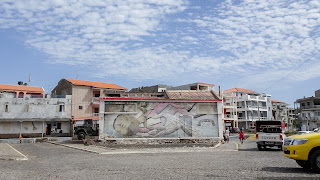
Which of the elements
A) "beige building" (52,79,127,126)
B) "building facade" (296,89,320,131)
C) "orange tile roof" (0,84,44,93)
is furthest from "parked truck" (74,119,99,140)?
"building facade" (296,89,320,131)

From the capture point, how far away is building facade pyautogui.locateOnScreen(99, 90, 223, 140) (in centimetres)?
2512

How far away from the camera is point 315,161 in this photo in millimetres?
9266

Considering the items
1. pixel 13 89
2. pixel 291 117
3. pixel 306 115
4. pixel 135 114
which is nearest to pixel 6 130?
pixel 13 89

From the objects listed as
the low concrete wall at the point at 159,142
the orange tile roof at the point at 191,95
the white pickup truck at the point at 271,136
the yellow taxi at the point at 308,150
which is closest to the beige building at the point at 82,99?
the orange tile roof at the point at 191,95

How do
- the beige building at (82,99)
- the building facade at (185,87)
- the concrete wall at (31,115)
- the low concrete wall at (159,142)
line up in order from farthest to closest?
1. the building facade at (185,87)
2. the beige building at (82,99)
3. the concrete wall at (31,115)
4. the low concrete wall at (159,142)

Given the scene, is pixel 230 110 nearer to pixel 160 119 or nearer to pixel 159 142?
pixel 160 119

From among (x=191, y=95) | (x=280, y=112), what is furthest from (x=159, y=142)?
(x=280, y=112)

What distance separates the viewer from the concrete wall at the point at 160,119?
25.1 metres

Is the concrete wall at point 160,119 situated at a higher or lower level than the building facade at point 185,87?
lower

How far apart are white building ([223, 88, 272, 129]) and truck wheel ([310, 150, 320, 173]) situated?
59.4m

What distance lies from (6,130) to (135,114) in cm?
2841

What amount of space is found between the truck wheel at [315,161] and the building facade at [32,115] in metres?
42.2

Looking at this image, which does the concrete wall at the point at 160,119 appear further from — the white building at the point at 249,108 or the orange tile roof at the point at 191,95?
the white building at the point at 249,108

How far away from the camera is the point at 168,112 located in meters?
26.0
